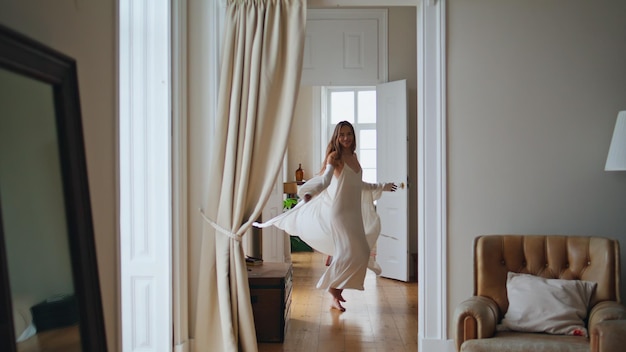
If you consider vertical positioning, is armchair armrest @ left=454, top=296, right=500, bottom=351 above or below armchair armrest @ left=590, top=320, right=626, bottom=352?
below

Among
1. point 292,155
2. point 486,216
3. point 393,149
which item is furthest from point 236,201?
point 292,155

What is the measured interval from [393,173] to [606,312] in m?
3.74

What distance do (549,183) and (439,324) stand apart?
3.93 feet

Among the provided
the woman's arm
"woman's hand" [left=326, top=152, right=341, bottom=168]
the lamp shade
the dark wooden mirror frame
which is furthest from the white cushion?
the dark wooden mirror frame

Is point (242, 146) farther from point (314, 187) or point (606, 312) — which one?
point (606, 312)

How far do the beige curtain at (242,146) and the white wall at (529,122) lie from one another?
3.70 feet

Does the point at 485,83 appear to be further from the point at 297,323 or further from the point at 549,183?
the point at 297,323

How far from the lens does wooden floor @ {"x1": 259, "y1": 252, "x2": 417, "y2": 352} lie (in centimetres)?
407

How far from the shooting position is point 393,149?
6.57 meters

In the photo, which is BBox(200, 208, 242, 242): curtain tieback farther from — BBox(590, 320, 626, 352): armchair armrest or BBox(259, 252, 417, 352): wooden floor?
BBox(590, 320, 626, 352): armchair armrest

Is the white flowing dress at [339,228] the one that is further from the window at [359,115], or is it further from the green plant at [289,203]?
the window at [359,115]

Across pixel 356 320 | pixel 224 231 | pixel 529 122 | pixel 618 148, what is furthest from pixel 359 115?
pixel 618 148

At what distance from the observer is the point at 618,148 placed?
3.37 meters

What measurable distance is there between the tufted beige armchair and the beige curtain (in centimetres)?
140
